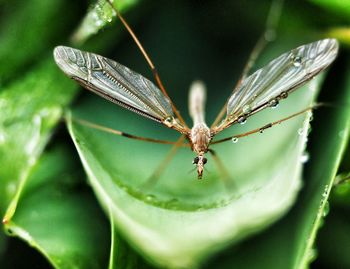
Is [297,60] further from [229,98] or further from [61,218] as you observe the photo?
[61,218]

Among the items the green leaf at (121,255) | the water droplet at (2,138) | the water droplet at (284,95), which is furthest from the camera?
the water droplet at (284,95)

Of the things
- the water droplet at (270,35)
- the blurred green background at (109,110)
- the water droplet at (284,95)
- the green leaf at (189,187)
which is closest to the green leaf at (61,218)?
the blurred green background at (109,110)

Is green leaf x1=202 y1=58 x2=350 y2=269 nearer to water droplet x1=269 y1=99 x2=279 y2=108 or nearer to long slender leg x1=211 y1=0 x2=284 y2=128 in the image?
water droplet x1=269 y1=99 x2=279 y2=108

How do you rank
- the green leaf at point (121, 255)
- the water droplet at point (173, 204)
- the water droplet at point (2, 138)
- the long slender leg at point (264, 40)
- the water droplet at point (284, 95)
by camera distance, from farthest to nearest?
the long slender leg at point (264, 40) → the water droplet at point (284, 95) → the water droplet at point (2, 138) → the water droplet at point (173, 204) → the green leaf at point (121, 255)

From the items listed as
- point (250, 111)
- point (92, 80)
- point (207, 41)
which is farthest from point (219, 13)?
point (92, 80)

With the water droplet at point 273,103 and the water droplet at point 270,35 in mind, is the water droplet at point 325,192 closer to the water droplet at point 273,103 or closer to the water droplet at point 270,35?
the water droplet at point 273,103

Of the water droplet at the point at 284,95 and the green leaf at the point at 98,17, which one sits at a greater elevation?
the green leaf at the point at 98,17

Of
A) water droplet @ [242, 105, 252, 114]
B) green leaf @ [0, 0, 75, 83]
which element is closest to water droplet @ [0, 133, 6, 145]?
green leaf @ [0, 0, 75, 83]
